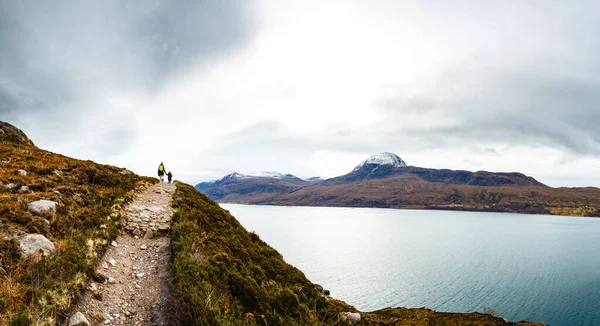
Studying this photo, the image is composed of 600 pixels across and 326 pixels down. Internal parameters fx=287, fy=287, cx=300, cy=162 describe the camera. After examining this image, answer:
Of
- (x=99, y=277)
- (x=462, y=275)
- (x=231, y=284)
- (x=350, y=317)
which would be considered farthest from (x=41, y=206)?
(x=462, y=275)

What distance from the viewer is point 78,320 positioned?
27.9 ft

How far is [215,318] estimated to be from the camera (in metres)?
10.3

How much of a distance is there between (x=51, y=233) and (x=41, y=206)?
219 centimetres

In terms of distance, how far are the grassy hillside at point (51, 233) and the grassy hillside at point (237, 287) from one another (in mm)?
3454

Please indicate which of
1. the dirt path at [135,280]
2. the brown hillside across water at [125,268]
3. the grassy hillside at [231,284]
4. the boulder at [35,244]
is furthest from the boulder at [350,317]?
the boulder at [35,244]

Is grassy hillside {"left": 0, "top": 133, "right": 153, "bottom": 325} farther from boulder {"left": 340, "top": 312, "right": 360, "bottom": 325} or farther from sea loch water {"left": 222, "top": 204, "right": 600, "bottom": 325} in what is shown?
sea loch water {"left": 222, "top": 204, "right": 600, "bottom": 325}

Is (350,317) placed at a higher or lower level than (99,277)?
lower

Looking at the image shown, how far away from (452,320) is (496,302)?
25.6 meters

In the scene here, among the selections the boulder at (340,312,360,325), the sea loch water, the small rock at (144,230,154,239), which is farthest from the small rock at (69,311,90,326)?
the sea loch water

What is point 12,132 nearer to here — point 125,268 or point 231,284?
point 125,268

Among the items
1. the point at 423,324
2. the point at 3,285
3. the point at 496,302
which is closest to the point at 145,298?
the point at 3,285

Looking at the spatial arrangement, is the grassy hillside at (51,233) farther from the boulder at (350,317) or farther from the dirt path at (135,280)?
the boulder at (350,317)

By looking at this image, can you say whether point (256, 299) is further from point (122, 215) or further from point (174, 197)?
point (174, 197)

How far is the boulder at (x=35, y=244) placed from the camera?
1046 centimetres
